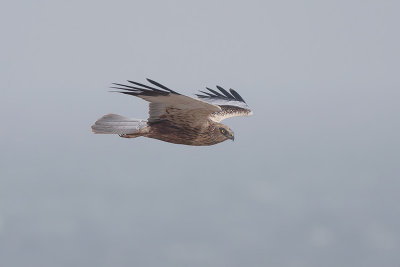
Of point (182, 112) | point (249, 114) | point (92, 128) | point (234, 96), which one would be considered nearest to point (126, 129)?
point (92, 128)

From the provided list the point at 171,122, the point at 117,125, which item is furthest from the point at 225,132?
the point at 117,125

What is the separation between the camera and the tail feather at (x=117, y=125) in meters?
14.5

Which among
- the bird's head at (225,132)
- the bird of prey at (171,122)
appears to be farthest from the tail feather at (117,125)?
the bird's head at (225,132)

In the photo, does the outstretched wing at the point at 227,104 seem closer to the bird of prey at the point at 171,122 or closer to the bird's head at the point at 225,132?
the bird of prey at the point at 171,122

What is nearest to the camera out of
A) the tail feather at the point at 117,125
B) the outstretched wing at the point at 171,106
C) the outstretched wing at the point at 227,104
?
the outstretched wing at the point at 171,106

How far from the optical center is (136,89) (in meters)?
12.6

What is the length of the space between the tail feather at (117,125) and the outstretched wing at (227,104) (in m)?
1.78

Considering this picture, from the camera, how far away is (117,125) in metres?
15.0

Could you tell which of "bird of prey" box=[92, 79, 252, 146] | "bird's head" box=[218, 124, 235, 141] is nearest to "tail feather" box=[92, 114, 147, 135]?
"bird of prey" box=[92, 79, 252, 146]

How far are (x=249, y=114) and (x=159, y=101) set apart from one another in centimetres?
403

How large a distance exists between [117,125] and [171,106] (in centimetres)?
214

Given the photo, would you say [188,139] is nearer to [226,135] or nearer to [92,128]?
[226,135]

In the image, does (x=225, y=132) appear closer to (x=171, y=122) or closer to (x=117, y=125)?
(x=171, y=122)

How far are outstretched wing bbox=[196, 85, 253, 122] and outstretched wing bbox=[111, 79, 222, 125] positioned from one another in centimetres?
202
